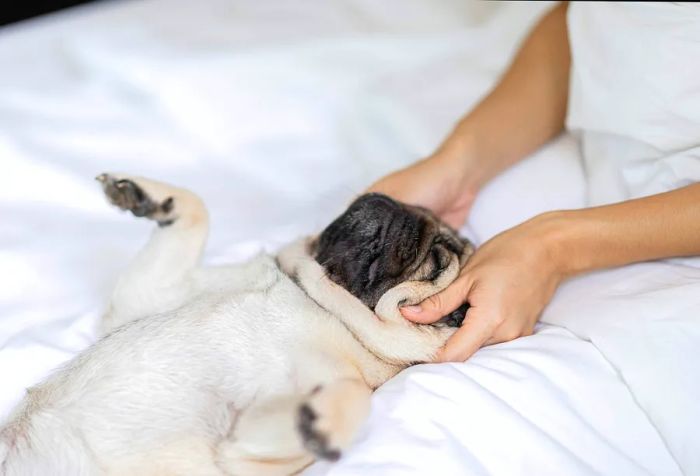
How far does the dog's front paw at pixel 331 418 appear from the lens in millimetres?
1066

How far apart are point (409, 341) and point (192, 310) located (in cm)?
39

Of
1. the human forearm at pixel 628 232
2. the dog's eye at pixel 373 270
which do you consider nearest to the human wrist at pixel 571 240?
the human forearm at pixel 628 232

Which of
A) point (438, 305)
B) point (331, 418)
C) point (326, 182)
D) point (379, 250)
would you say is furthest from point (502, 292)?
point (326, 182)

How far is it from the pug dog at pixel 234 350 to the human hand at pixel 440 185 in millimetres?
153

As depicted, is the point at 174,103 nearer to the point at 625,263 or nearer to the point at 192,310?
the point at 192,310

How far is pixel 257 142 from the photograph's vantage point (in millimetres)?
2057

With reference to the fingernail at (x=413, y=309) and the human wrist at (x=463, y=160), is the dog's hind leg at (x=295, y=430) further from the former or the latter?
the human wrist at (x=463, y=160)

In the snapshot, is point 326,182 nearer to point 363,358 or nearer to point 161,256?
point 161,256

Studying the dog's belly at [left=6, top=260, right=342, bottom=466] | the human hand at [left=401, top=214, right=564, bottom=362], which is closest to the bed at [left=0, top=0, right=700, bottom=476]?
the human hand at [left=401, top=214, right=564, bottom=362]

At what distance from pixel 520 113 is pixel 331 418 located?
1.05 meters

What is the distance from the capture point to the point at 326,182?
201 cm

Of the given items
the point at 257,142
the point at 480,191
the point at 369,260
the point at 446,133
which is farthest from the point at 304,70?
the point at 369,260

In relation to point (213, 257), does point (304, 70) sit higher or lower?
higher

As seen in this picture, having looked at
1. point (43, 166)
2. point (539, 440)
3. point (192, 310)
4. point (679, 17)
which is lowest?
point (539, 440)
